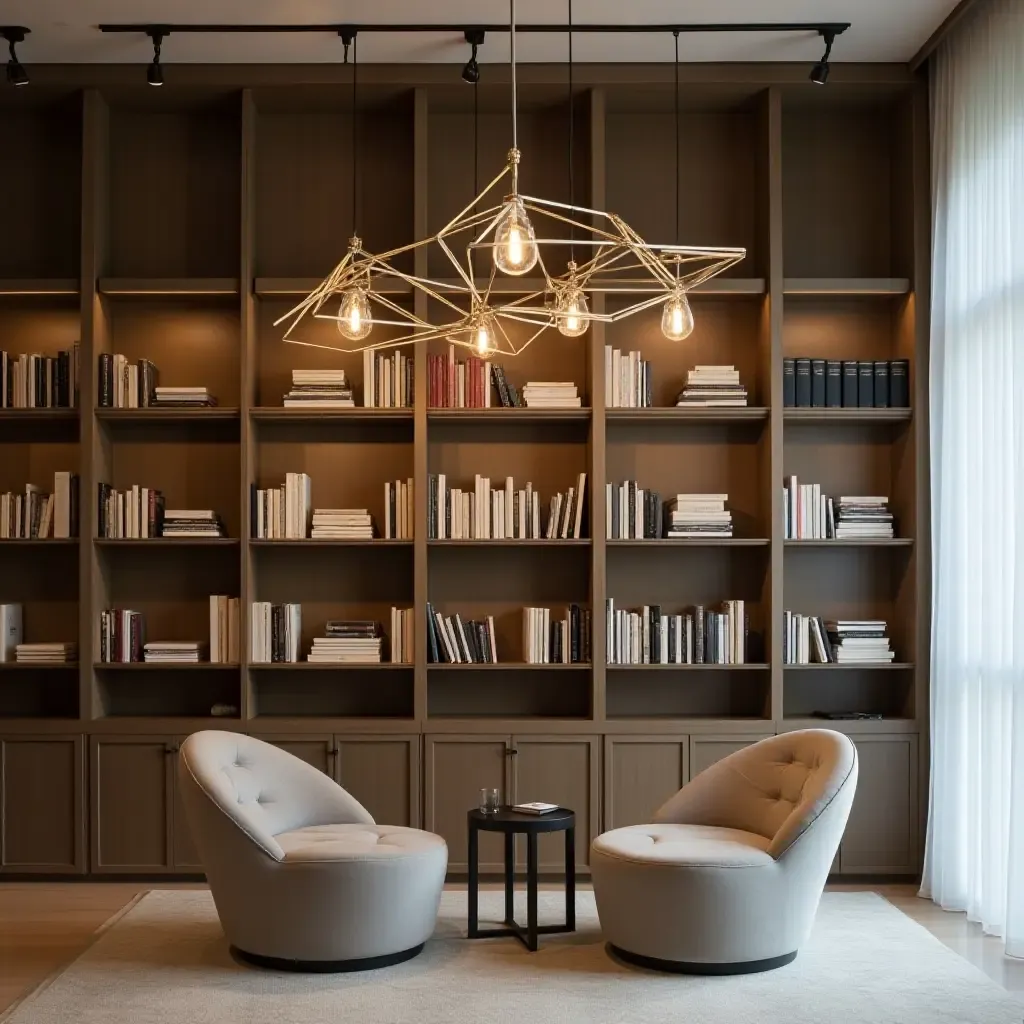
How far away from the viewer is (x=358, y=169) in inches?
265

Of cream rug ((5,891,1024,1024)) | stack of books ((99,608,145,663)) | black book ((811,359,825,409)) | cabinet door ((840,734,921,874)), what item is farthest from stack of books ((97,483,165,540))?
cabinet door ((840,734,921,874))

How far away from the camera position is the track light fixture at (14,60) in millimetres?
5820

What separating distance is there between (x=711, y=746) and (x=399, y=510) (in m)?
1.88

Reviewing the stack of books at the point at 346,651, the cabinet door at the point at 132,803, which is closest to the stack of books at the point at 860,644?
the stack of books at the point at 346,651

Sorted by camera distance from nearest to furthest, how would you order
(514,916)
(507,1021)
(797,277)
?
(507,1021) → (514,916) → (797,277)

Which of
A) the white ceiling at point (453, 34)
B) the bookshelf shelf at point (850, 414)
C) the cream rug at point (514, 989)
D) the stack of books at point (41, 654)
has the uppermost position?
the white ceiling at point (453, 34)

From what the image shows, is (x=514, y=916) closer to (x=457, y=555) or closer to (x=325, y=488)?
(x=457, y=555)

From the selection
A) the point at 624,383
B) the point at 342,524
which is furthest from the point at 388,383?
the point at 624,383

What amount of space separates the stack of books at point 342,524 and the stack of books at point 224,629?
0.54 m

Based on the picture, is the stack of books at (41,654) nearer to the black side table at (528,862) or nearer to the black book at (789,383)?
the black side table at (528,862)

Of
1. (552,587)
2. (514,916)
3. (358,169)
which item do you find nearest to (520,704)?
(552,587)

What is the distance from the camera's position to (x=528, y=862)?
4824 millimetres

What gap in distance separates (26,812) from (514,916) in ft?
8.24

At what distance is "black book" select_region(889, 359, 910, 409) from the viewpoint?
6.34 meters
